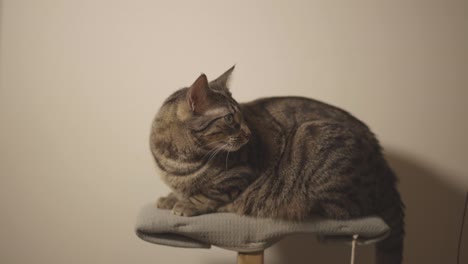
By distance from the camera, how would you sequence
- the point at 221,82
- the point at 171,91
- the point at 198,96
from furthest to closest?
the point at 171,91 < the point at 221,82 < the point at 198,96

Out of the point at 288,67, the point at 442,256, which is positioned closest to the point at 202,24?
the point at 288,67

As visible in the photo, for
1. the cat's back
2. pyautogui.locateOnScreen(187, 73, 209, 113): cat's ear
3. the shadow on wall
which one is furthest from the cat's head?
the shadow on wall

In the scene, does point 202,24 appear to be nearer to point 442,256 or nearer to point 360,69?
point 360,69

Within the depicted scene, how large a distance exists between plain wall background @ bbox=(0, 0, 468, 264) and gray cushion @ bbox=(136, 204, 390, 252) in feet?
1.40

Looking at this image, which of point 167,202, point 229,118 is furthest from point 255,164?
point 167,202

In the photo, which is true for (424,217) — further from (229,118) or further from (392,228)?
(229,118)

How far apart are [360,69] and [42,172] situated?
1.28 meters

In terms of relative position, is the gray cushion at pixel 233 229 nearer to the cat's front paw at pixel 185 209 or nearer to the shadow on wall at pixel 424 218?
the cat's front paw at pixel 185 209

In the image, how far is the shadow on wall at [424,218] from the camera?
4.30 feet

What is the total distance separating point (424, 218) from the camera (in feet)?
4.34

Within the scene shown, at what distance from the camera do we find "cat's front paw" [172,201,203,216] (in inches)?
34.2

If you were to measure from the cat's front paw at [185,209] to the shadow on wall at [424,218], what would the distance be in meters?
0.55

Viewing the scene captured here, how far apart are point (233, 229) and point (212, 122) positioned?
28cm

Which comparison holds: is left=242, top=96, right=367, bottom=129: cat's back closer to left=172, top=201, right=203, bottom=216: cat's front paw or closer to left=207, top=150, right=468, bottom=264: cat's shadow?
left=172, top=201, right=203, bottom=216: cat's front paw
